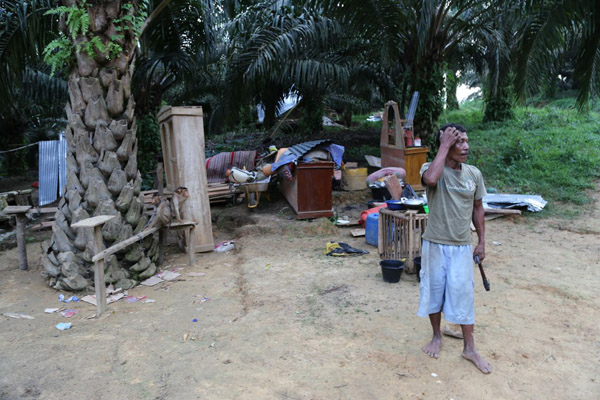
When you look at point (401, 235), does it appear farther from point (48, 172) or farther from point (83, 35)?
point (48, 172)

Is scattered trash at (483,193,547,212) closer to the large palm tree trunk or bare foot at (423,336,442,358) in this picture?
bare foot at (423,336,442,358)

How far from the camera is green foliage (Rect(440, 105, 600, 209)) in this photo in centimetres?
924

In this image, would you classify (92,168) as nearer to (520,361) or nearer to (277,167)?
(277,167)

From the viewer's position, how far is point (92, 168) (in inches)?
216

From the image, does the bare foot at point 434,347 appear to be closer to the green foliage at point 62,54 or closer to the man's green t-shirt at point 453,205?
the man's green t-shirt at point 453,205

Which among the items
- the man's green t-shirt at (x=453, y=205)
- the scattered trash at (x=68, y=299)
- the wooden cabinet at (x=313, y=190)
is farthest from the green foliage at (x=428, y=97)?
the scattered trash at (x=68, y=299)

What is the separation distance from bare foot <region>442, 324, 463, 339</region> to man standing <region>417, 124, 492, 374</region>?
366mm

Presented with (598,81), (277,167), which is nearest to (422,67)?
(598,81)

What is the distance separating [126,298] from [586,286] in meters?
5.02

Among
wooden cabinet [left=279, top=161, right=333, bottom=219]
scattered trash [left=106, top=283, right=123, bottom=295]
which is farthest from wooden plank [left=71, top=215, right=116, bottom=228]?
wooden cabinet [left=279, top=161, right=333, bottom=219]

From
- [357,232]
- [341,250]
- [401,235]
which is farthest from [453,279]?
[357,232]

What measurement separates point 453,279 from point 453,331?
76 centimetres

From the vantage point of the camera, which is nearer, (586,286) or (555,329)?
(555,329)

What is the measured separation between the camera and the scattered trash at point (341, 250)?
634cm
